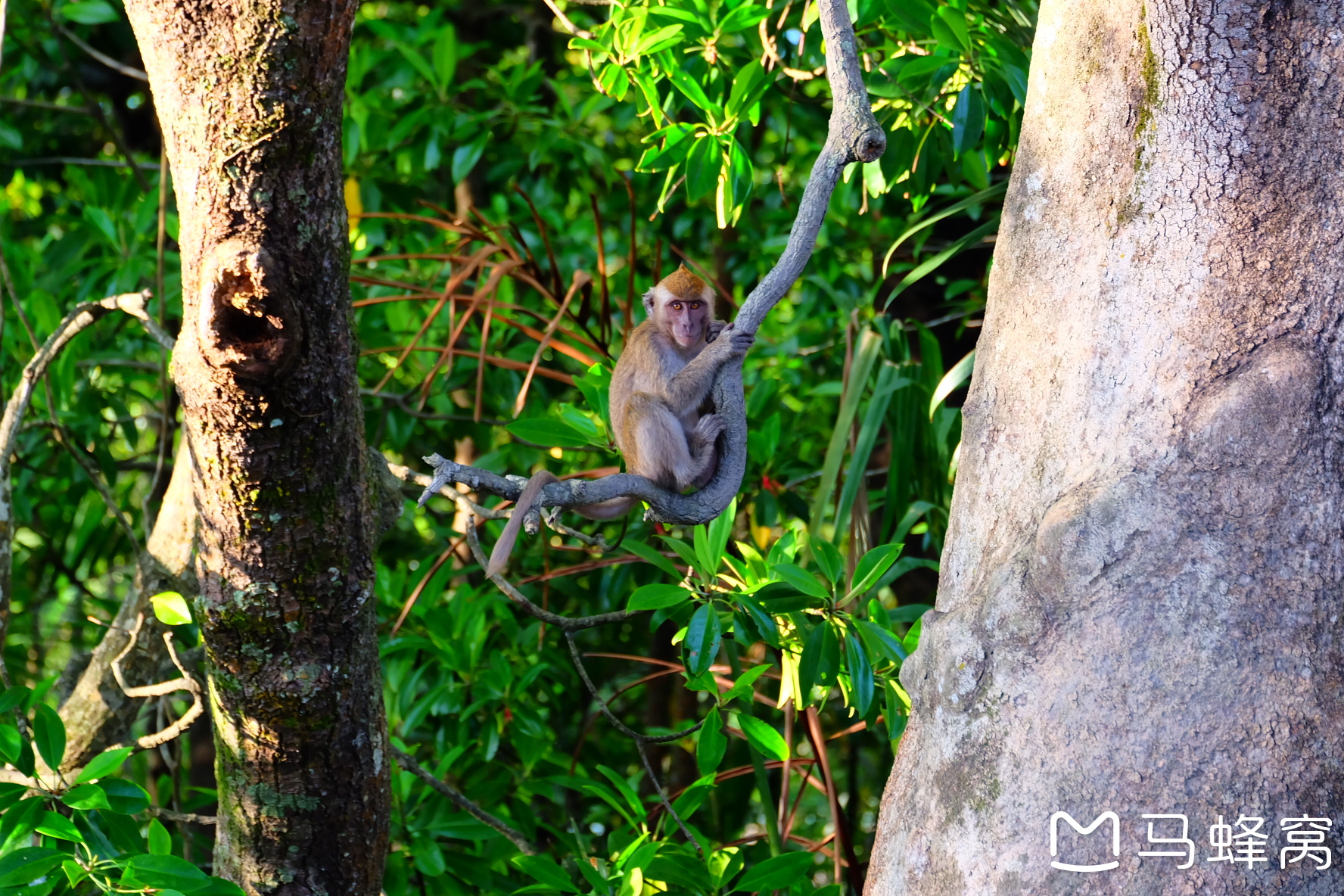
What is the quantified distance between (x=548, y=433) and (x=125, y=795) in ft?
3.96

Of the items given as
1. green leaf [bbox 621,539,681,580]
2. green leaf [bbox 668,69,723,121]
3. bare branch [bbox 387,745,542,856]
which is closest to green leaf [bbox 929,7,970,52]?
green leaf [bbox 668,69,723,121]

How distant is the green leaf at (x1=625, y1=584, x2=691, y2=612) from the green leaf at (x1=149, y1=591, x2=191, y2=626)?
969mm

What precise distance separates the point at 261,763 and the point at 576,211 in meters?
3.77

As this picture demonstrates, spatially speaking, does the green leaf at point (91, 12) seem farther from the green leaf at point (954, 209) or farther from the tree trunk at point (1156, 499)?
the tree trunk at point (1156, 499)

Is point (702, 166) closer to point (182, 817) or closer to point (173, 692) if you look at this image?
point (173, 692)

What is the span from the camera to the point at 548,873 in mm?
2668

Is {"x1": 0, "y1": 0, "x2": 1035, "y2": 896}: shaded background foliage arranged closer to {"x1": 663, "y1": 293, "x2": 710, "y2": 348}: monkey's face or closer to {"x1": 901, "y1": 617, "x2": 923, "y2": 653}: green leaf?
{"x1": 901, "y1": 617, "x2": 923, "y2": 653}: green leaf

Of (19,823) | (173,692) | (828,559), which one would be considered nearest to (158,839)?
(19,823)

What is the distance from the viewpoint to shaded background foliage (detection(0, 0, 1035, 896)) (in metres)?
2.99

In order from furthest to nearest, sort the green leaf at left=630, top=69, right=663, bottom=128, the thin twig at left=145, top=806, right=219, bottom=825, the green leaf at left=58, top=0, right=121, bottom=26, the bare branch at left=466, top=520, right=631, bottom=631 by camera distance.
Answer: the green leaf at left=58, top=0, right=121, bottom=26 → the green leaf at left=630, top=69, right=663, bottom=128 → the thin twig at left=145, top=806, right=219, bottom=825 → the bare branch at left=466, top=520, right=631, bottom=631

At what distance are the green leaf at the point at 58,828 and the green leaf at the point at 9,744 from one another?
0.15 meters

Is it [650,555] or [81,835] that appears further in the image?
[650,555]

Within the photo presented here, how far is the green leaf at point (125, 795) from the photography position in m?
2.47

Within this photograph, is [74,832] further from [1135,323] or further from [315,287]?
[1135,323]
